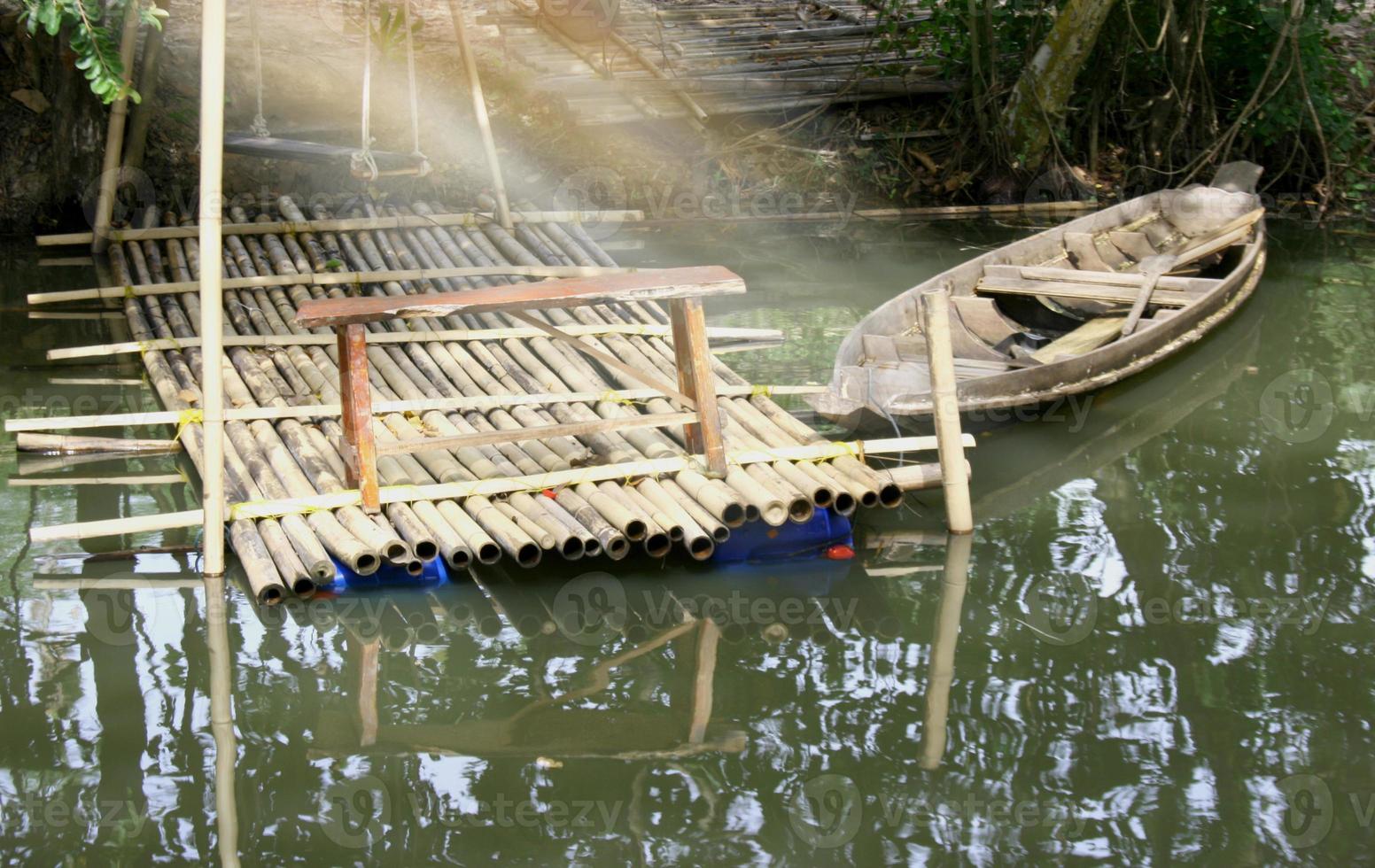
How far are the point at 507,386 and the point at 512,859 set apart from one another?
9.87 ft

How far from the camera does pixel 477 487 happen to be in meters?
5.26

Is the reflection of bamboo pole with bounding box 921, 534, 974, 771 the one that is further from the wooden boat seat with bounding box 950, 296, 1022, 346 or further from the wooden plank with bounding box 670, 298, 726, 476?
the wooden boat seat with bounding box 950, 296, 1022, 346

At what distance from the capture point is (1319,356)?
8.16m

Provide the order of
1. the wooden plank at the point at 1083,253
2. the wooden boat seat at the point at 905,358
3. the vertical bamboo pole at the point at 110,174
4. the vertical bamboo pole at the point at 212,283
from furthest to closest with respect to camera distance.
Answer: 1. the wooden plank at the point at 1083,253
2. the vertical bamboo pole at the point at 110,174
3. the wooden boat seat at the point at 905,358
4. the vertical bamboo pole at the point at 212,283

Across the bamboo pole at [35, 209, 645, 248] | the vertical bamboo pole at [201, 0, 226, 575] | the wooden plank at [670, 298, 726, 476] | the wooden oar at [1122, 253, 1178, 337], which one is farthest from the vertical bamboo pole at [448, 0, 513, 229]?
the wooden oar at [1122, 253, 1178, 337]

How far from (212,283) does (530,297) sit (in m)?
1.16

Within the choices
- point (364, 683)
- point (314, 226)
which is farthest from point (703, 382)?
point (314, 226)

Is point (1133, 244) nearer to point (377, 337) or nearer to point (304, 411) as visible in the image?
point (377, 337)

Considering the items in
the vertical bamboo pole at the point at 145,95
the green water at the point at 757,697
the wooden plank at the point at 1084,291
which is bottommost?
the green water at the point at 757,697

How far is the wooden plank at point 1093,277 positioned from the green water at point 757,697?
67.9 inches

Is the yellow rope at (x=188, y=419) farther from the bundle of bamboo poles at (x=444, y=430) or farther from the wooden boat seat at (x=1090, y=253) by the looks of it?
the wooden boat seat at (x=1090, y=253)

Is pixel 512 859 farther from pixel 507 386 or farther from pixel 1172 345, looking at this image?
pixel 1172 345

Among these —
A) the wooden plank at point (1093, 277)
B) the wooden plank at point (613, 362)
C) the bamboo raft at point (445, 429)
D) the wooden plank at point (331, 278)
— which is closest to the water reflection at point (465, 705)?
Answer: the bamboo raft at point (445, 429)

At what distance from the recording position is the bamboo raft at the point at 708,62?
11656 millimetres
